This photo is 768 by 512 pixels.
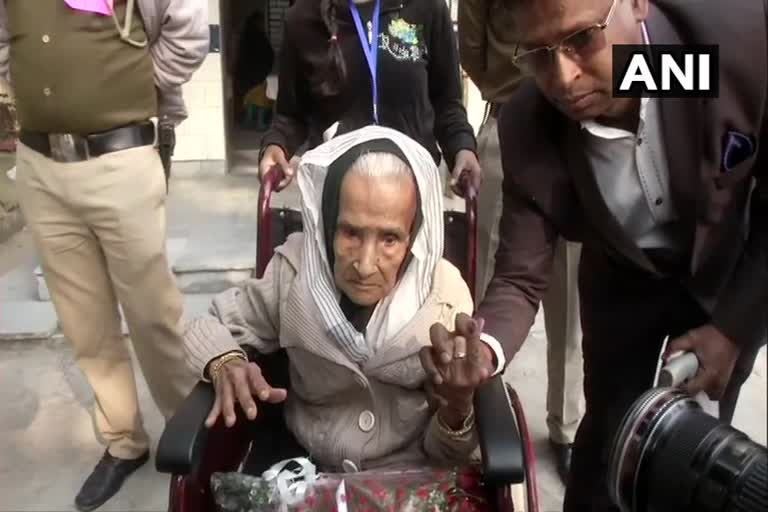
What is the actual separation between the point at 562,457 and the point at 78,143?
185 centimetres

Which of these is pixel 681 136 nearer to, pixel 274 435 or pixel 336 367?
pixel 336 367

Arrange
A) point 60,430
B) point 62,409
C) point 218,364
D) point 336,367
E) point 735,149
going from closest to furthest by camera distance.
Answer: point 735,149, point 218,364, point 336,367, point 60,430, point 62,409

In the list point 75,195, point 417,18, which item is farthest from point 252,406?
point 417,18

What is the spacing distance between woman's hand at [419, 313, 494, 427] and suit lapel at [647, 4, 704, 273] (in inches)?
17.5

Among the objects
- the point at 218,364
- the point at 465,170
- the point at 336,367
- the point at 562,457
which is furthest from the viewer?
the point at 562,457

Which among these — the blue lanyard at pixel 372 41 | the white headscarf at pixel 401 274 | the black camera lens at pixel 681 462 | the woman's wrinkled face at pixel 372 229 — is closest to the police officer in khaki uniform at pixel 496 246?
the blue lanyard at pixel 372 41

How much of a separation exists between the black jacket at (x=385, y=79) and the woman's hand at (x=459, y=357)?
99cm

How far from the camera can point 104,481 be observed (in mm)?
2684

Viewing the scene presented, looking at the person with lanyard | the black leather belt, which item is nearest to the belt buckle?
the black leather belt

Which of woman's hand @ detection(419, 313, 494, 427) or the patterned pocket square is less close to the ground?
the patterned pocket square

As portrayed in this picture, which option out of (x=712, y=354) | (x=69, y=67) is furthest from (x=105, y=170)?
(x=712, y=354)

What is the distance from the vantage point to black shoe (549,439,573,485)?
2748mm

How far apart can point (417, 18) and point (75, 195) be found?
1116mm

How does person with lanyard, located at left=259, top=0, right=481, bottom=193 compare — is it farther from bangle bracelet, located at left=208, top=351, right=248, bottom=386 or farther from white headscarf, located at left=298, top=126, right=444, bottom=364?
bangle bracelet, located at left=208, top=351, right=248, bottom=386
